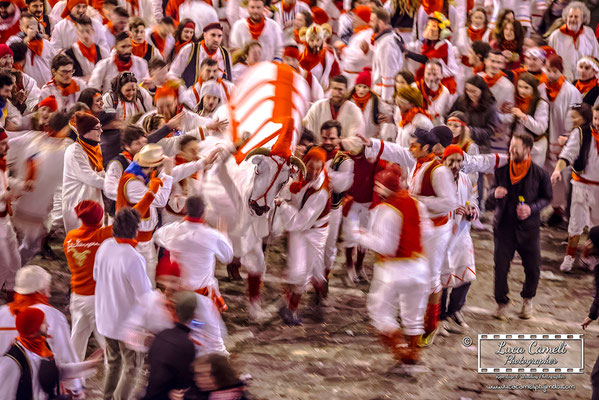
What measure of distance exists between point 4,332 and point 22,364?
312mm

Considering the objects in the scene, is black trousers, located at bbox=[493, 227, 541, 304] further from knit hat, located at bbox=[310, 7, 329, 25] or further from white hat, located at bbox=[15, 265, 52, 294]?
knit hat, located at bbox=[310, 7, 329, 25]

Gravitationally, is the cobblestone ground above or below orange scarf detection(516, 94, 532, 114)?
below

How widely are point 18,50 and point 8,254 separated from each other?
3743 millimetres

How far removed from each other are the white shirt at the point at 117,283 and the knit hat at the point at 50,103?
10.7 ft

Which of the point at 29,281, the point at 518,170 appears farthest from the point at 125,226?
the point at 518,170

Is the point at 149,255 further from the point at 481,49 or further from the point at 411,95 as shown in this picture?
the point at 481,49

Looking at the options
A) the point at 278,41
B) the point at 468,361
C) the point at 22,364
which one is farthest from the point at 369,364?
the point at 278,41

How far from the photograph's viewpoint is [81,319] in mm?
6547

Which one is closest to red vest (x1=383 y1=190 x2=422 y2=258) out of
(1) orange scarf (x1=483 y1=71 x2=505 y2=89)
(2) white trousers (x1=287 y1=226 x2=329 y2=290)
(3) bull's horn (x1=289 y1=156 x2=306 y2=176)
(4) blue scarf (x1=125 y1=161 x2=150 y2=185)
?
(3) bull's horn (x1=289 y1=156 x2=306 y2=176)

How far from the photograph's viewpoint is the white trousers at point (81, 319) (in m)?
6.51

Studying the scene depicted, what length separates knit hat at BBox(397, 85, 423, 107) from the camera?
30.7 feet

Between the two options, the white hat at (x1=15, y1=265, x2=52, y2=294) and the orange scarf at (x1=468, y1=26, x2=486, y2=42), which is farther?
the orange scarf at (x1=468, y1=26, x2=486, y2=42)

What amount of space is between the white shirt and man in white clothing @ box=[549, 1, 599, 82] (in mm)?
8752

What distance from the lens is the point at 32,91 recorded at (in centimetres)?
983
